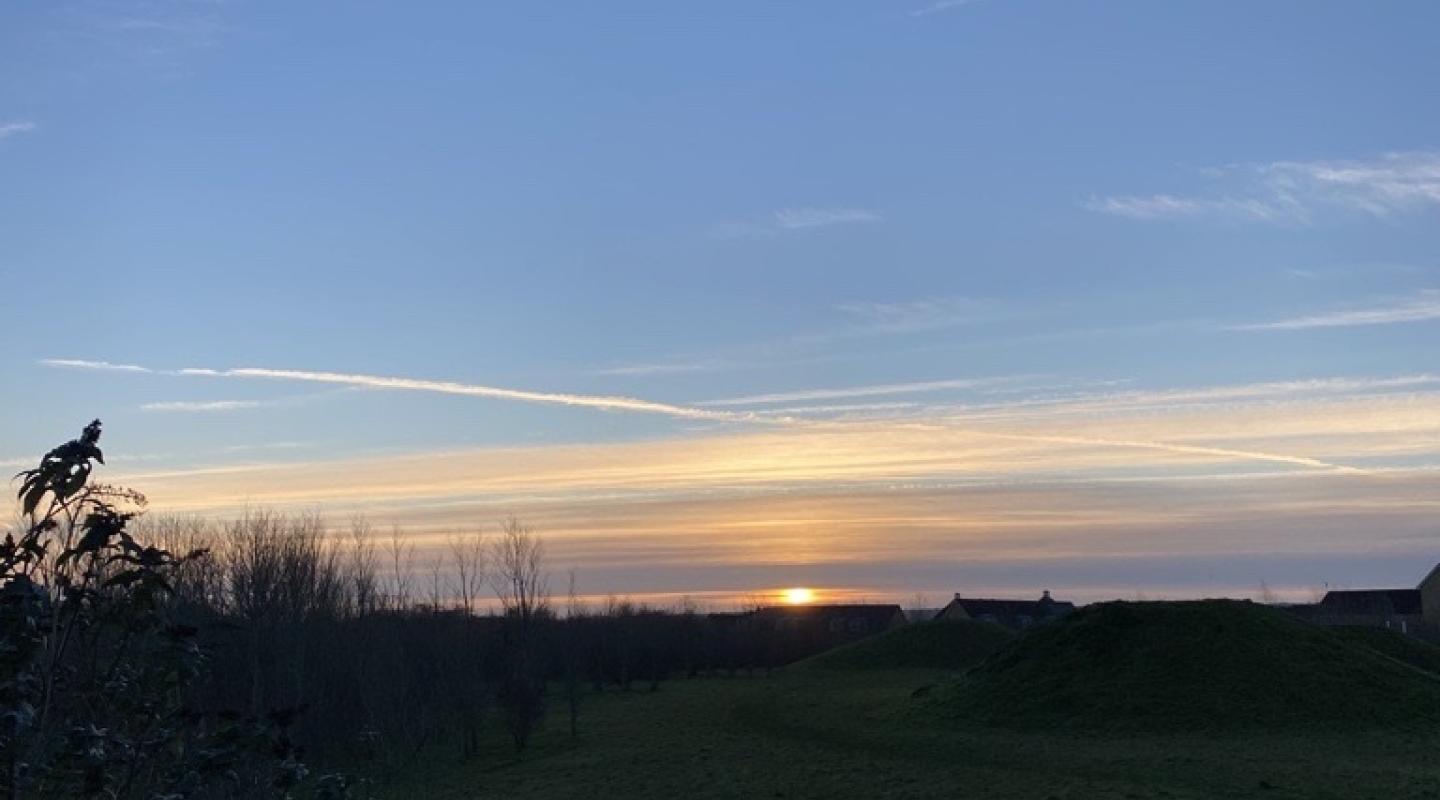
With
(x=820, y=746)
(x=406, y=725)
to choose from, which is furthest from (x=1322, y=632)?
(x=406, y=725)

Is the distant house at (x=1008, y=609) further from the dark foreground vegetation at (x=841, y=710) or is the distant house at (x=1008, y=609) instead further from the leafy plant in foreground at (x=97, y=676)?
the leafy plant in foreground at (x=97, y=676)

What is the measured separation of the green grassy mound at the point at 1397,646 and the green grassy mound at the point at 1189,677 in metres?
4.08

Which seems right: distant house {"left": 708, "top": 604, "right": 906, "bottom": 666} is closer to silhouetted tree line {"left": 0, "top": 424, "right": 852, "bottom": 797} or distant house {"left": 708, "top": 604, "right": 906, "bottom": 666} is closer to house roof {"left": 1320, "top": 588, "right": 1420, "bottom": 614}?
silhouetted tree line {"left": 0, "top": 424, "right": 852, "bottom": 797}

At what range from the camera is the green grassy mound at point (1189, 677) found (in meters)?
41.8

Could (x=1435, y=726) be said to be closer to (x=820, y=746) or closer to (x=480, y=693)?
(x=820, y=746)

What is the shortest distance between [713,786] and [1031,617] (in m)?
97.4

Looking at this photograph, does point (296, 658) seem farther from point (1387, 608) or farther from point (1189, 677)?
point (1387, 608)

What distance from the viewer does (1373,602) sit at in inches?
4528

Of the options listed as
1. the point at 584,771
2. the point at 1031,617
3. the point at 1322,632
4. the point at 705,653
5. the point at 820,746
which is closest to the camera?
the point at 584,771

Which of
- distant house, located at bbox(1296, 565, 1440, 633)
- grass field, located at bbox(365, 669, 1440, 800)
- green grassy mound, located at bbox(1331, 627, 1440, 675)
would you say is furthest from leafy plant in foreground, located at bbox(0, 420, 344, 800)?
distant house, located at bbox(1296, 565, 1440, 633)

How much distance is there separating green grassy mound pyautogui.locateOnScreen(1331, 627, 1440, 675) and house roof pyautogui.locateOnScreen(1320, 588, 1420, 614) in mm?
60198

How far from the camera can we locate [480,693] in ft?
152

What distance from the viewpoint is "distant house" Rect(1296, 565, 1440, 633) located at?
105 m

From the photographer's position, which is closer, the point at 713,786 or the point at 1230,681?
the point at 713,786
